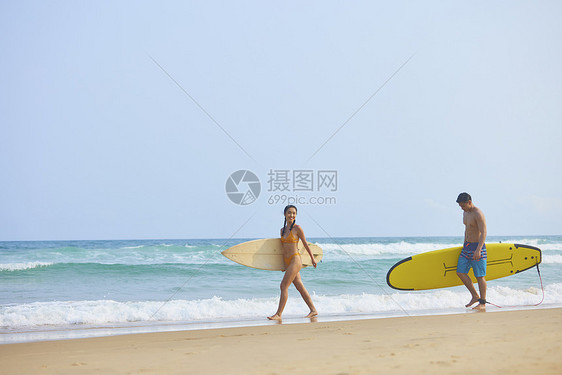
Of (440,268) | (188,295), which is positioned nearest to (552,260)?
(440,268)

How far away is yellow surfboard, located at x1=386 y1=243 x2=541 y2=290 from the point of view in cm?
764

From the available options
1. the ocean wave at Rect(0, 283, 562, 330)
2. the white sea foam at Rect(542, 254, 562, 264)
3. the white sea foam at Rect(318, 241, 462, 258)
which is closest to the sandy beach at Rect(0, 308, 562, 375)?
the ocean wave at Rect(0, 283, 562, 330)

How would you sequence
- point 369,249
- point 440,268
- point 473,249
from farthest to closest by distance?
point 369,249 → point 440,268 → point 473,249

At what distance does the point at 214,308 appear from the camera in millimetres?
7707

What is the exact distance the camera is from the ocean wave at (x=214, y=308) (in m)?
6.91

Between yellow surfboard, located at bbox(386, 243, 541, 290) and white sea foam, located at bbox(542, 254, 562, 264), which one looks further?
white sea foam, located at bbox(542, 254, 562, 264)

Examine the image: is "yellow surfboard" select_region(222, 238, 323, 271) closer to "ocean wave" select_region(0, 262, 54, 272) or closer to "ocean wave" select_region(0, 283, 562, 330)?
"ocean wave" select_region(0, 283, 562, 330)

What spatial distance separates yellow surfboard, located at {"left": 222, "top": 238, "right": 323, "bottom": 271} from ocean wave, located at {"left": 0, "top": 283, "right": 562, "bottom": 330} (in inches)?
26.1

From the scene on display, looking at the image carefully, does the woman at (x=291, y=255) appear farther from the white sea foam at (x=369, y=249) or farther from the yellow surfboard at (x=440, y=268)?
the white sea foam at (x=369, y=249)

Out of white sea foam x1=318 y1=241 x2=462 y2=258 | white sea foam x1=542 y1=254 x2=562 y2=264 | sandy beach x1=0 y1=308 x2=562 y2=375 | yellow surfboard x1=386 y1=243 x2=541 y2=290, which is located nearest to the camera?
sandy beach x1=0 y1=308 x2=562 y2=375

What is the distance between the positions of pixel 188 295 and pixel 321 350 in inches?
256

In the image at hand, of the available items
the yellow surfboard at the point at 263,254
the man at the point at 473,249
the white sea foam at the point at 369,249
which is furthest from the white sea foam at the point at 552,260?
the yellow surfboard at the point at 263,254

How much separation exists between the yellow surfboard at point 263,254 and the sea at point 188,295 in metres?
0.65

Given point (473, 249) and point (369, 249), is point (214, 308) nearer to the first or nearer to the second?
point (473, 249)
